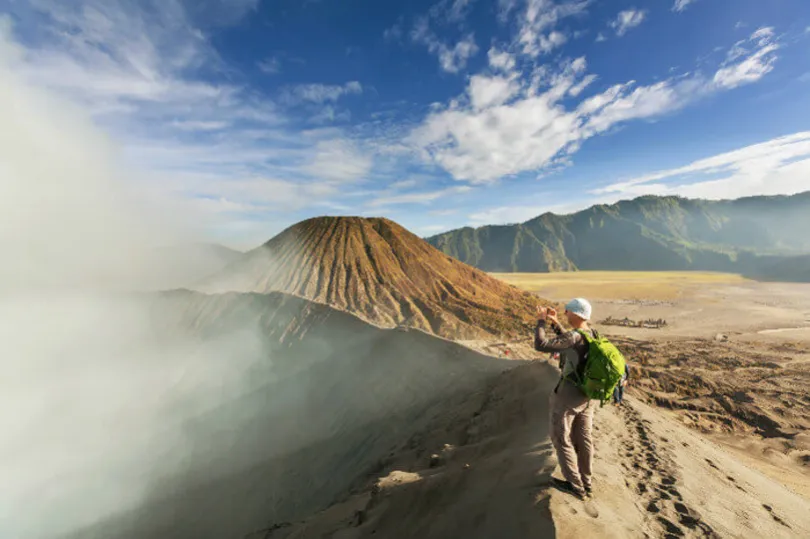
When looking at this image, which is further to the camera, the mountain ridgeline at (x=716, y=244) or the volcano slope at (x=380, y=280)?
the mountain ridgeline at (x=716, y=244)

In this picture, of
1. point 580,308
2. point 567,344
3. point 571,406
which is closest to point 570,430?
point 571,406

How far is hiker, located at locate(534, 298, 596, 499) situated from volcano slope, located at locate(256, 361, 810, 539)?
276 mm

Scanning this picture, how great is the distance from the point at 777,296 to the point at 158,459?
321 feet

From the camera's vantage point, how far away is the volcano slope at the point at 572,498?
3.87m

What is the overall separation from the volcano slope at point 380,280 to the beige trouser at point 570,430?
31034 millimetres

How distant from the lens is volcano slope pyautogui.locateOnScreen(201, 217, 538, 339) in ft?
126

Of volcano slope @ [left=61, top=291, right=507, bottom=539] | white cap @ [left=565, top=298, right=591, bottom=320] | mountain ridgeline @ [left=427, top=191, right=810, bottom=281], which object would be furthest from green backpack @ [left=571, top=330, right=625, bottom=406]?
mountain ridgeline @ [left=427, top=191, right=810, bottom=281]

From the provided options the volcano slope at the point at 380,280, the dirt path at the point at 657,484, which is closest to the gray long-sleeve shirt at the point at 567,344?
the dirt path at the point at 657,484

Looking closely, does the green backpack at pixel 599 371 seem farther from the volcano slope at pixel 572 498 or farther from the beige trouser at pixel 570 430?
the volcano slope at pixel 572 498

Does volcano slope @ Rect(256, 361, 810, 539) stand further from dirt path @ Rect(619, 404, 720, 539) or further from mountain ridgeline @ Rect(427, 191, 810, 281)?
mountain ridgeline @ Rect(427, 191, 810, 281)

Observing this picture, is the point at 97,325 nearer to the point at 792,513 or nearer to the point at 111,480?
the point at 111,480

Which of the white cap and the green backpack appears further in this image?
the white cap

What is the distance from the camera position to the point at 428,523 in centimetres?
516

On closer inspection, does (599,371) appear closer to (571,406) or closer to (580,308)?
(571,406)
